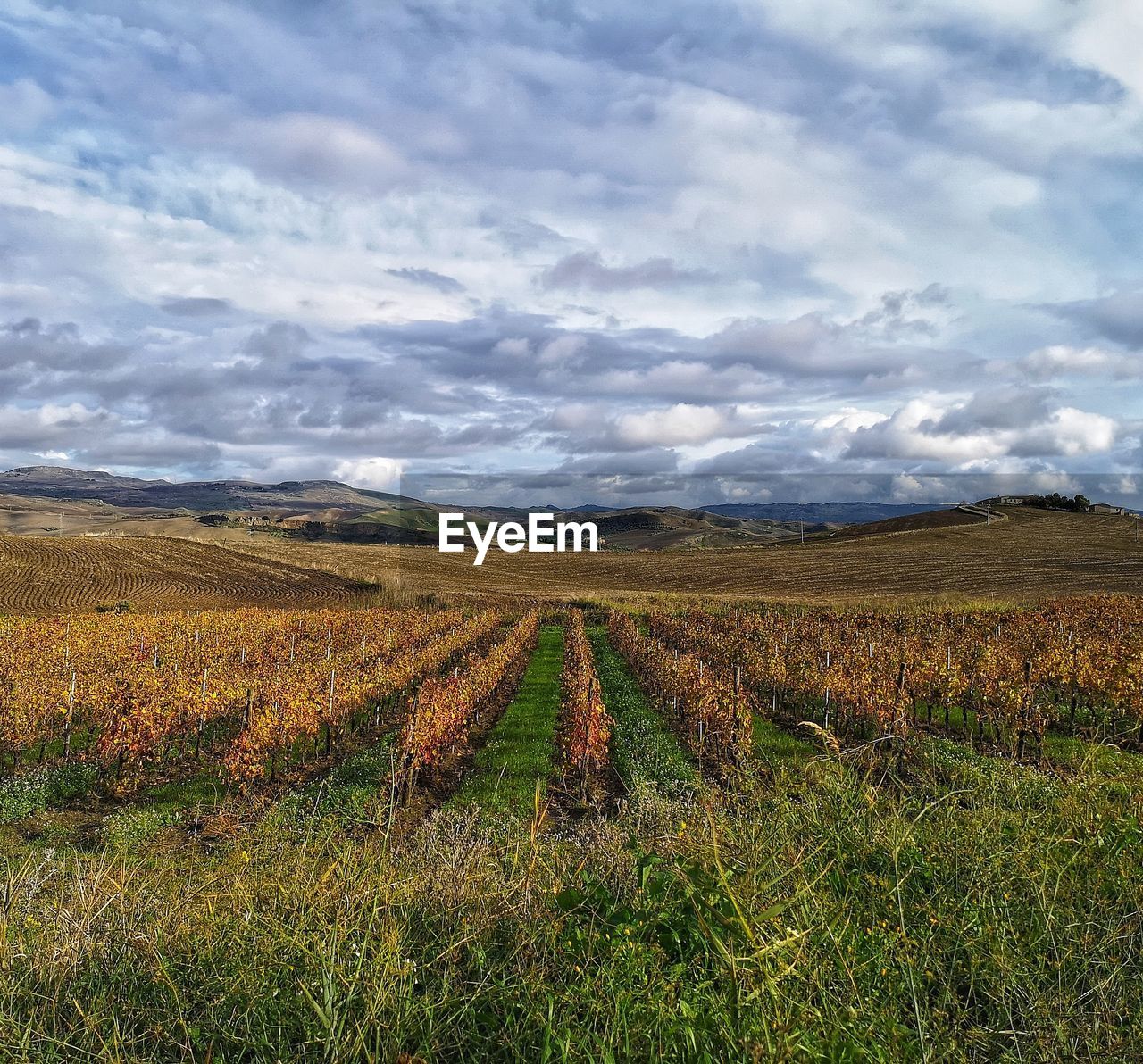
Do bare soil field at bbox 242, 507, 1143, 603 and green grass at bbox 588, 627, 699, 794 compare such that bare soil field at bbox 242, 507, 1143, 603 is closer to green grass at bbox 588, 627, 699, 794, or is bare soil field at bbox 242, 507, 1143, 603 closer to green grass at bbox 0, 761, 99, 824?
green grass at bbox 588, 627, 699, 794

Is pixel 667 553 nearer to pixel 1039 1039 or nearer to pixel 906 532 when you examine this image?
pixel 906 532

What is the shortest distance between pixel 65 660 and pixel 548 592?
115 ft

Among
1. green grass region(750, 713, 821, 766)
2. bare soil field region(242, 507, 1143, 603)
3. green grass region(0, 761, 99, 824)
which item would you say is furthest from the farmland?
bare soil field region(242, 507, 1143, 603)

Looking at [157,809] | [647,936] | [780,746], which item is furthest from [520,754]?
[647,936]

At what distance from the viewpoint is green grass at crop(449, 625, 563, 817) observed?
11.5 meters

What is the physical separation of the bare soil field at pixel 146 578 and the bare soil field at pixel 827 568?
14.6 feet

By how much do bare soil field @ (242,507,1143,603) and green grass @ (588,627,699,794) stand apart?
1098 inches

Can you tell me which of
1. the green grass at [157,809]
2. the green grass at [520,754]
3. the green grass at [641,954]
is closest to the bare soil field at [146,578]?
the green grass at [520,754]

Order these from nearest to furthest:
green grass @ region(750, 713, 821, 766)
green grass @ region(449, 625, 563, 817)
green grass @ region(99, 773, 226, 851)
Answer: green grass @ region(99, 773, 226, 851)
green grass @ region(449, 625, 563, 817)
green grass @ region(750, 713, 821, 766)

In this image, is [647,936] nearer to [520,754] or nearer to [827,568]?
[520,754]

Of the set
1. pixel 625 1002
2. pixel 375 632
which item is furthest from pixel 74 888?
pixel 375 632

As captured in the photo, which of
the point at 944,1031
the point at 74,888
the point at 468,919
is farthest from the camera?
the point at 74,888

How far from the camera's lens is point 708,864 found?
3.06m

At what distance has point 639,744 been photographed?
14.8 m
